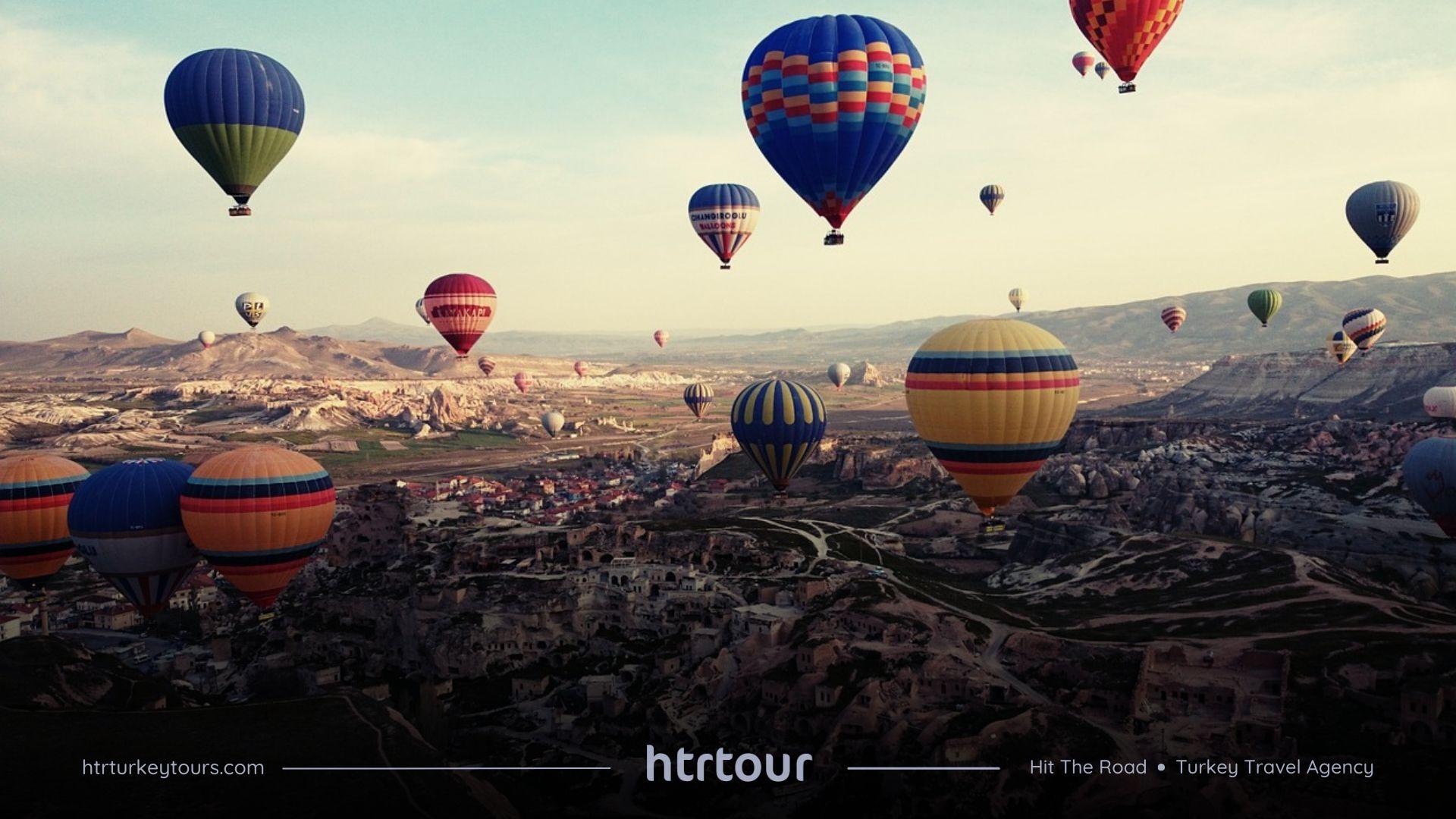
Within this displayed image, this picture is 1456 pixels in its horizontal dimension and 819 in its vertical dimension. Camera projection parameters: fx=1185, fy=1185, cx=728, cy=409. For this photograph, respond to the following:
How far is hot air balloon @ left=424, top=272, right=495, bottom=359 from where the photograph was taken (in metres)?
83.3

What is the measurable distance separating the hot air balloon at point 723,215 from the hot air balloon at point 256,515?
3040 centimetres

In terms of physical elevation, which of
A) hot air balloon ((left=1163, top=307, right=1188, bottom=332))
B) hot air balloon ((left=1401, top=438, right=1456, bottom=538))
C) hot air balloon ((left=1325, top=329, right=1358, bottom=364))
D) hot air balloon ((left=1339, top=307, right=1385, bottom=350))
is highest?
hot air balloon ((left=1163, top=307, right=1188, bottom=332))

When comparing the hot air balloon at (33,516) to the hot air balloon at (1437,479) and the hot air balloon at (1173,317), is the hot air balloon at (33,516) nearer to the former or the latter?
the hot air balloon at (1437,479)

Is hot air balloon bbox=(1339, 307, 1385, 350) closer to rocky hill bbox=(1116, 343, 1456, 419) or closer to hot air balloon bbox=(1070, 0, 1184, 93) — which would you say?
rocky hill bbox=(1116, 343, 1456, 419)

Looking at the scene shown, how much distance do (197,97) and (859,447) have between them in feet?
327

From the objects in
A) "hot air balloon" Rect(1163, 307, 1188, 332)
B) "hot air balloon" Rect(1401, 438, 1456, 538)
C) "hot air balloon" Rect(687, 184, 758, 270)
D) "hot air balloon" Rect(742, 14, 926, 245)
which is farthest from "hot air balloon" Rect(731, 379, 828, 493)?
"hot air balloon" Rect(1163, 307, 1188, 332)

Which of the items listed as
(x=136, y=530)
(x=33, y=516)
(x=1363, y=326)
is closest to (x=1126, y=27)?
(x=136, y=530)

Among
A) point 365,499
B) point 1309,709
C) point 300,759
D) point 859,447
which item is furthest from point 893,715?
point 859,447

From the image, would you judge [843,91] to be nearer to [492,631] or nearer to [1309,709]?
[1309,709]

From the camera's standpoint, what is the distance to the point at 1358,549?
85250 millimetres

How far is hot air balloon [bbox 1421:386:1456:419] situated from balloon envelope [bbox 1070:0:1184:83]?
83.8 metres

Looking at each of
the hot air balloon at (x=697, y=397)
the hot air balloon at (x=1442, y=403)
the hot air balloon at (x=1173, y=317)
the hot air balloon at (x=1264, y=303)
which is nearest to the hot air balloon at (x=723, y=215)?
the hot air balloon at (x=697, y=397)

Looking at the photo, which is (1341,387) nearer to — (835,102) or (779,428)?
(779,428)

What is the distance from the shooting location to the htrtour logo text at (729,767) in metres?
52.3
